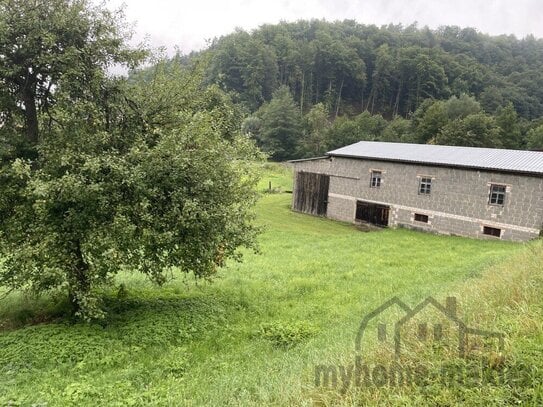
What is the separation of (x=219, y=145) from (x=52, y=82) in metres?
5.09

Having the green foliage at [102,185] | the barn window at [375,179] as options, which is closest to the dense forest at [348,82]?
the barn window at [375,179]

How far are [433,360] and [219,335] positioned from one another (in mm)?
6862

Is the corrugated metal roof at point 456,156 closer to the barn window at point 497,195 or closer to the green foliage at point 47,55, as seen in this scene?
the barn window at point 497,195

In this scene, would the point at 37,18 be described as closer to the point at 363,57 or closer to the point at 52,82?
the point at 52,82

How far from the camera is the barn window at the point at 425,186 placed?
107ft

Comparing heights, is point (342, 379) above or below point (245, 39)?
below

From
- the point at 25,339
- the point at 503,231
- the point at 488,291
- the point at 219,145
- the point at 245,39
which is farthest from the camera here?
the point at 245,39

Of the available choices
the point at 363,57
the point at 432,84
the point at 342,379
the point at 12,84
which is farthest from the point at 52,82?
the point at 363,57

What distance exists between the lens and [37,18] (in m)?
10.8

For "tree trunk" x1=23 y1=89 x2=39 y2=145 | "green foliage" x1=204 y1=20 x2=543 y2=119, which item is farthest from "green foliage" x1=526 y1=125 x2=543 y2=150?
"tree trunk" x1=23 y1=89 x2=39 y2=145

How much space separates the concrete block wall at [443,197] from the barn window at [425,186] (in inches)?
10.1

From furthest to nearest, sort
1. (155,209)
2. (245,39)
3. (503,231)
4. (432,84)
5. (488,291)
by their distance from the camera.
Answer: (245,39)
(432,84)
(503,231)
(155,209)
(488,291)

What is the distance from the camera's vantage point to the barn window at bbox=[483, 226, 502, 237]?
29.4 meters

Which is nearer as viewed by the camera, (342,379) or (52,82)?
(342,379)
